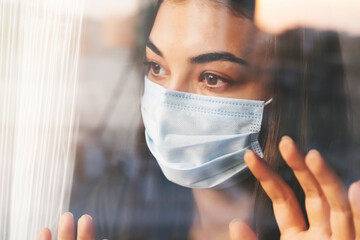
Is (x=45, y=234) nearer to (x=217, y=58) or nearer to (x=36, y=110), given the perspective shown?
(x=36, y=110)

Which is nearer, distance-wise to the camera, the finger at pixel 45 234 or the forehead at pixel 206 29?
the forehead at pixel 206 29

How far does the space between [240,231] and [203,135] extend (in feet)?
0.86

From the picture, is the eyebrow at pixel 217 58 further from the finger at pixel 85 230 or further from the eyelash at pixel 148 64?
the finger at pixel 85 230

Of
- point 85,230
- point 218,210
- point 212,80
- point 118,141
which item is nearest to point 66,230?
point 85,230

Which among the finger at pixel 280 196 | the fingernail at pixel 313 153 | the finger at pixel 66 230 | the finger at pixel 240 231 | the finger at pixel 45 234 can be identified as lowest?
the finger at pixel 45 234

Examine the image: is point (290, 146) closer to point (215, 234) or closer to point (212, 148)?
point (212, 148)

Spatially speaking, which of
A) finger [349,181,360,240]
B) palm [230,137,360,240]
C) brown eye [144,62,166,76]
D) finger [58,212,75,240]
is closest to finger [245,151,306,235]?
palm [230,137,360,240]

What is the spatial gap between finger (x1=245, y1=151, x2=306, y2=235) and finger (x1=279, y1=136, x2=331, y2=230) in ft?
0.10

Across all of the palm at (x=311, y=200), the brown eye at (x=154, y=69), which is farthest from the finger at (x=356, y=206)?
the brown eye at (x=154, y=69)

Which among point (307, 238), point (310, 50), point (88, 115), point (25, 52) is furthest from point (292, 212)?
point (25, 52)

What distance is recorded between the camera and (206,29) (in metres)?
0.99

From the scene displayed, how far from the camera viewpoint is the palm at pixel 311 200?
843 mm

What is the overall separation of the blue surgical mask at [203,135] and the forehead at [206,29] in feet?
0.43

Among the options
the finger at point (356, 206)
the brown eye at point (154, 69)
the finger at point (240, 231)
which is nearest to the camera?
the finger at point (356, 206)
